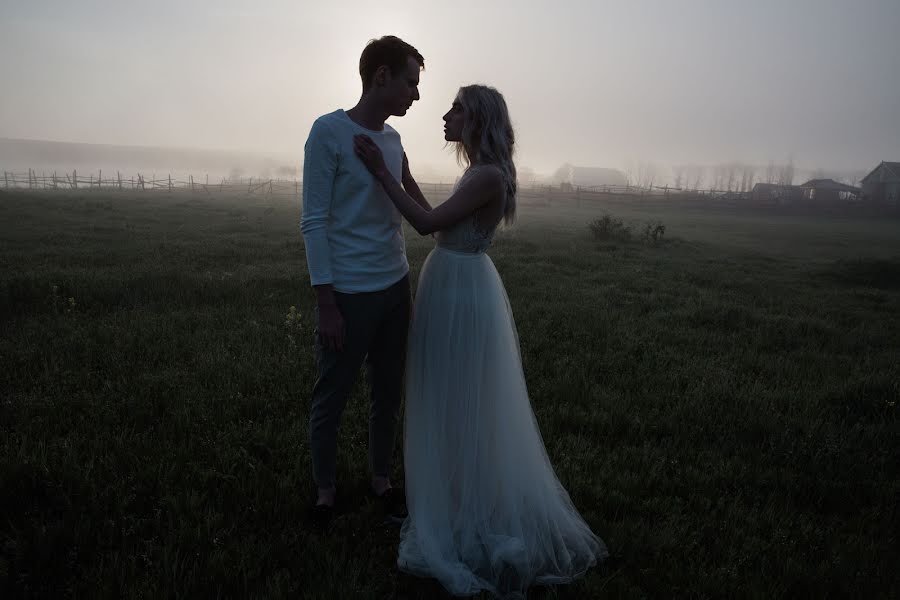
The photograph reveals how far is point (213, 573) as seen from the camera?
9.40 feet

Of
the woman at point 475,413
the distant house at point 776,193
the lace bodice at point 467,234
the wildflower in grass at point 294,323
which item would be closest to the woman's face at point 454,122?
the woman at point 475,413

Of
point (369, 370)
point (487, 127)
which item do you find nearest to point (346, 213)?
point (487, 127)

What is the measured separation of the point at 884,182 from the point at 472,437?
9030 cm

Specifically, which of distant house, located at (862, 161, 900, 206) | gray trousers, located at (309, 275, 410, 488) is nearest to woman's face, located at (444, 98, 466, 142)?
gray trousers, located at (309, 275, 410, 488)

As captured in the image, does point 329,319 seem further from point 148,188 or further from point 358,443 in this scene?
point 148,188

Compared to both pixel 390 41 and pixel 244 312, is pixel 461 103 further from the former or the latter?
pixel 244 312

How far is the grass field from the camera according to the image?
9.91 feet

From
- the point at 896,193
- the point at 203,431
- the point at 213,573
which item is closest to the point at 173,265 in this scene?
the point at 203,431

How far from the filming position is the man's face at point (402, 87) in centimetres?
294

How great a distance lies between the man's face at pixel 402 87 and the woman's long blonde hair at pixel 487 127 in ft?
0.95

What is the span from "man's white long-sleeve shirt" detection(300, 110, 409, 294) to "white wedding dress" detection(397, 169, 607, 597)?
350 mm

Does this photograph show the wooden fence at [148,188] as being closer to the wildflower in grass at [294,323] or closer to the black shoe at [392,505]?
the wildflower in grass at [294,323]

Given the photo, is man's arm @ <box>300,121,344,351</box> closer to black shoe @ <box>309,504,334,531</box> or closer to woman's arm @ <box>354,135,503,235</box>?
woman's arm @ <box>354,135,503,235</box>

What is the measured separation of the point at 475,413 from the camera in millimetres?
3229
